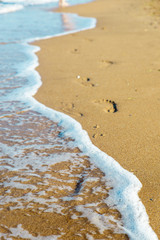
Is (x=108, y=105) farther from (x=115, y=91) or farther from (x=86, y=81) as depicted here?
(x=86, y=81)

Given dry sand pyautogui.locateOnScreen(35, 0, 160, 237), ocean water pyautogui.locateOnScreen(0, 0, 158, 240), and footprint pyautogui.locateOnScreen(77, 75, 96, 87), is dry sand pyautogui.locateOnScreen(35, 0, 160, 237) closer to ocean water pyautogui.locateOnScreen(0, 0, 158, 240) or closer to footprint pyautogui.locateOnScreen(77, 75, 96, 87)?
footprint pyautogui.locateOnScreen(77, 75, 96, 87)

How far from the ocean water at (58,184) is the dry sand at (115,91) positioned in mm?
115

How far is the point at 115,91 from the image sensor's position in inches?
147

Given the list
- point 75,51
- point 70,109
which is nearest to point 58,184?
point 70,109

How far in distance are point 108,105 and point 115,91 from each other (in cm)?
40

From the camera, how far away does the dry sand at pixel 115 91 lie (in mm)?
2418

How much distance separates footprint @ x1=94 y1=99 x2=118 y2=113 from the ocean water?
46 cm

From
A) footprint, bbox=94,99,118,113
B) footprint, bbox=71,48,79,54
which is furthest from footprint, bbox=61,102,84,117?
footprint, bbox=71,48,79,54

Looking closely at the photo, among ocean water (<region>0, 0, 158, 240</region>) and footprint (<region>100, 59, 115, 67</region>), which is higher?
footprint (<region>100, 59, 115, 67</region>)

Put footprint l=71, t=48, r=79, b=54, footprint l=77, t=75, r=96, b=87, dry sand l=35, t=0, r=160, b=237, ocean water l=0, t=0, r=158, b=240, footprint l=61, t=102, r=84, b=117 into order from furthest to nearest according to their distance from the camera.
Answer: footprint l=71, t=48, r=79, b=54 → footprint l=77, t=75, r=96, b=87 → footprint l=61, t=102, r=84, b=117 → dry sand l=35, t=0, r=160, b=237 → ocean water l=0, t=0, r=158, b=240

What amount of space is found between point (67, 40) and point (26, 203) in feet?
17.6

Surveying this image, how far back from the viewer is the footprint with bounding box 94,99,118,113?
10.8ft

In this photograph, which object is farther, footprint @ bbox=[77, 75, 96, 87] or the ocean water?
footprint @ bbox=[77, 75, 96, 87]

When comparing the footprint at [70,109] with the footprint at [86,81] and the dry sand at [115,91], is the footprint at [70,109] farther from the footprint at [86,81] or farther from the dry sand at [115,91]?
the footprint at [86,81]
